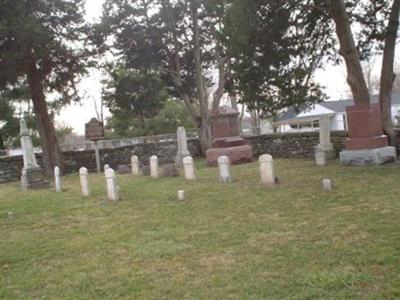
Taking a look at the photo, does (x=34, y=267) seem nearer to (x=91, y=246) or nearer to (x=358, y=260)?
(x=91, y=246)

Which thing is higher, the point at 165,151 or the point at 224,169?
the point at 165,151

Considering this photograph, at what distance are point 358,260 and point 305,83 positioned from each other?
13.5 m

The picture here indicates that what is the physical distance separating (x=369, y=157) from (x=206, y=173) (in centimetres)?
528

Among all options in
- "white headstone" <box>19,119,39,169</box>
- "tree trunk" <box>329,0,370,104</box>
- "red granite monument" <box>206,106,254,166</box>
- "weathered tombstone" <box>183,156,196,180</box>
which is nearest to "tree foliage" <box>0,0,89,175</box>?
"white headstone" <box>19,119,39,169</box>

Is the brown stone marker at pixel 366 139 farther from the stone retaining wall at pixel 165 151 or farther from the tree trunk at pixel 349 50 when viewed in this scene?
the stone retaining wall at pixel 165 151

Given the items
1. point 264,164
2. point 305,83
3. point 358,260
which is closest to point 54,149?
point 305,83

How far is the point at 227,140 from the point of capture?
2042 centimetres

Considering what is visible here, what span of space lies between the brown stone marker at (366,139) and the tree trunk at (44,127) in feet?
43.1

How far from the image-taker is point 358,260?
17.8ft

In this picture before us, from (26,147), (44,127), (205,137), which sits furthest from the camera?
(205,137)

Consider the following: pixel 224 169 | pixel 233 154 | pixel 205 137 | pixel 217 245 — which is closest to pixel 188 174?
pixel 224 169

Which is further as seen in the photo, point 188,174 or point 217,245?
point 188,174

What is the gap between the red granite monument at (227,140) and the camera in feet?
65.3

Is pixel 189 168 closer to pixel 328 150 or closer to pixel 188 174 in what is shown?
pixel 188 174
